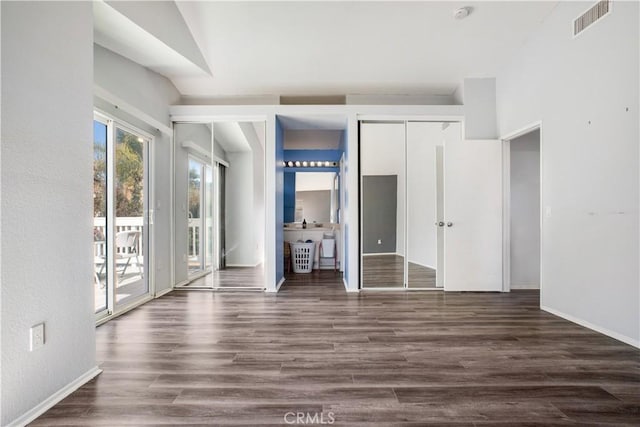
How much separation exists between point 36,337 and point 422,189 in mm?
5272

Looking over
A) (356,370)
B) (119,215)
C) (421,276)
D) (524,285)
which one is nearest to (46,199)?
(119,215)

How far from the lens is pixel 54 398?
Answer: 65.4 inches

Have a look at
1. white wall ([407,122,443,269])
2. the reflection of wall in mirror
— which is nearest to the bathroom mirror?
the reflection of wall in mirror

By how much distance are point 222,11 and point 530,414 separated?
4181 millimetres

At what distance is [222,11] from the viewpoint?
10.4 feet

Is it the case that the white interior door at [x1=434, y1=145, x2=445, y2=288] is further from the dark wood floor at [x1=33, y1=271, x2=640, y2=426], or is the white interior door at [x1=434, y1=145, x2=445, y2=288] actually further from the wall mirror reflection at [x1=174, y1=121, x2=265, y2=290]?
the wall mirror reflection at [x1=174, y1=121, x2=265, y2=290]

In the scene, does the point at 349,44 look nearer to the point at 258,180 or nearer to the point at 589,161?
the point at 258,180

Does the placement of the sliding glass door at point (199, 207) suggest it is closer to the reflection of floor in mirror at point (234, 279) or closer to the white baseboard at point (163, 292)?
the reflection of floor in mirror at point (234, 279)

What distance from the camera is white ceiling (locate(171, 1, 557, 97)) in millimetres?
3166

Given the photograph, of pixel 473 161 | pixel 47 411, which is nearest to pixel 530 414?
pixel 47 411

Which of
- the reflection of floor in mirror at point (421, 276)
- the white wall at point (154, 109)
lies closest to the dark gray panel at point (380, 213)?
the reflection of floor in mirror at point (421, 276)

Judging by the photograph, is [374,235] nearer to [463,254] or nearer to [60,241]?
[463,254]

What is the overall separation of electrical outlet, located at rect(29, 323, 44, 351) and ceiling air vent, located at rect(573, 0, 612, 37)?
472cm

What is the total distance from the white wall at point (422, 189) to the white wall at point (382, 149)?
A: 15 cm
